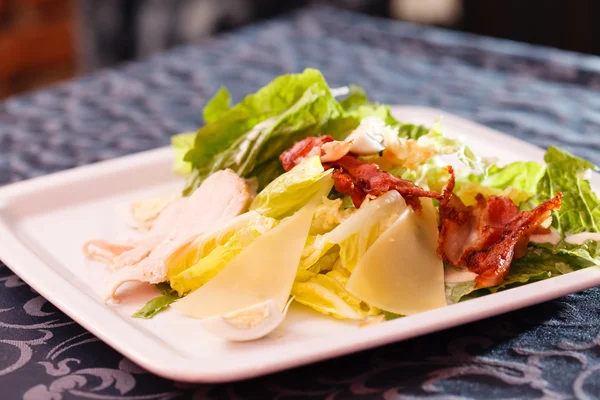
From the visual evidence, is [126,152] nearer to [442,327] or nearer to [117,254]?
[117,254]

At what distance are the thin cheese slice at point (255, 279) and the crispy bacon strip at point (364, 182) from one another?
0.16 m

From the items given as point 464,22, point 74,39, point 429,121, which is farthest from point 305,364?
point 74,39

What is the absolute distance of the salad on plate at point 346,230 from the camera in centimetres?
164

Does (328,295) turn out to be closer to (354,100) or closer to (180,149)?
(354,100)

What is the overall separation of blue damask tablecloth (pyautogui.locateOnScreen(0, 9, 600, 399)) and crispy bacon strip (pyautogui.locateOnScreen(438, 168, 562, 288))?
13 cm

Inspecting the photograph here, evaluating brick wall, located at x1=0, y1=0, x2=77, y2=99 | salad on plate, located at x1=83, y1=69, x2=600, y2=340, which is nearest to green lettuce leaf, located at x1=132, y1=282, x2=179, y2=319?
salad on plate, located at x1=83, y1=69, x2=600, y2=340

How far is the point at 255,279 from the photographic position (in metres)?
1.65

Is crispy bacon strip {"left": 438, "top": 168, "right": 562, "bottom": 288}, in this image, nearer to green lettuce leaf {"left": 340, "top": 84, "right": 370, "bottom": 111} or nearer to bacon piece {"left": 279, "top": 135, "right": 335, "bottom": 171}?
bacon piece {"left": 279, "top": 135, "right": 335, "bottom": 171}

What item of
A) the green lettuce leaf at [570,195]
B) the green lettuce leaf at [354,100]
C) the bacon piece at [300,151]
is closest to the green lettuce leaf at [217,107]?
the green lettuce leaf at [354,100]

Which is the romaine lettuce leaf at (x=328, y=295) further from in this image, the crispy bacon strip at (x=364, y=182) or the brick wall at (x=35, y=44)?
the brick wall at (x=35, y=44)

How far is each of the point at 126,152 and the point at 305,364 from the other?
1.94 metres

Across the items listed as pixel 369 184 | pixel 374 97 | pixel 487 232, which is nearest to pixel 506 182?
A: pixel 487 232

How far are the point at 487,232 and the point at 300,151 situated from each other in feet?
1.67

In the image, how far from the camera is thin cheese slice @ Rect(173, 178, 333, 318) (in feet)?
5.32
